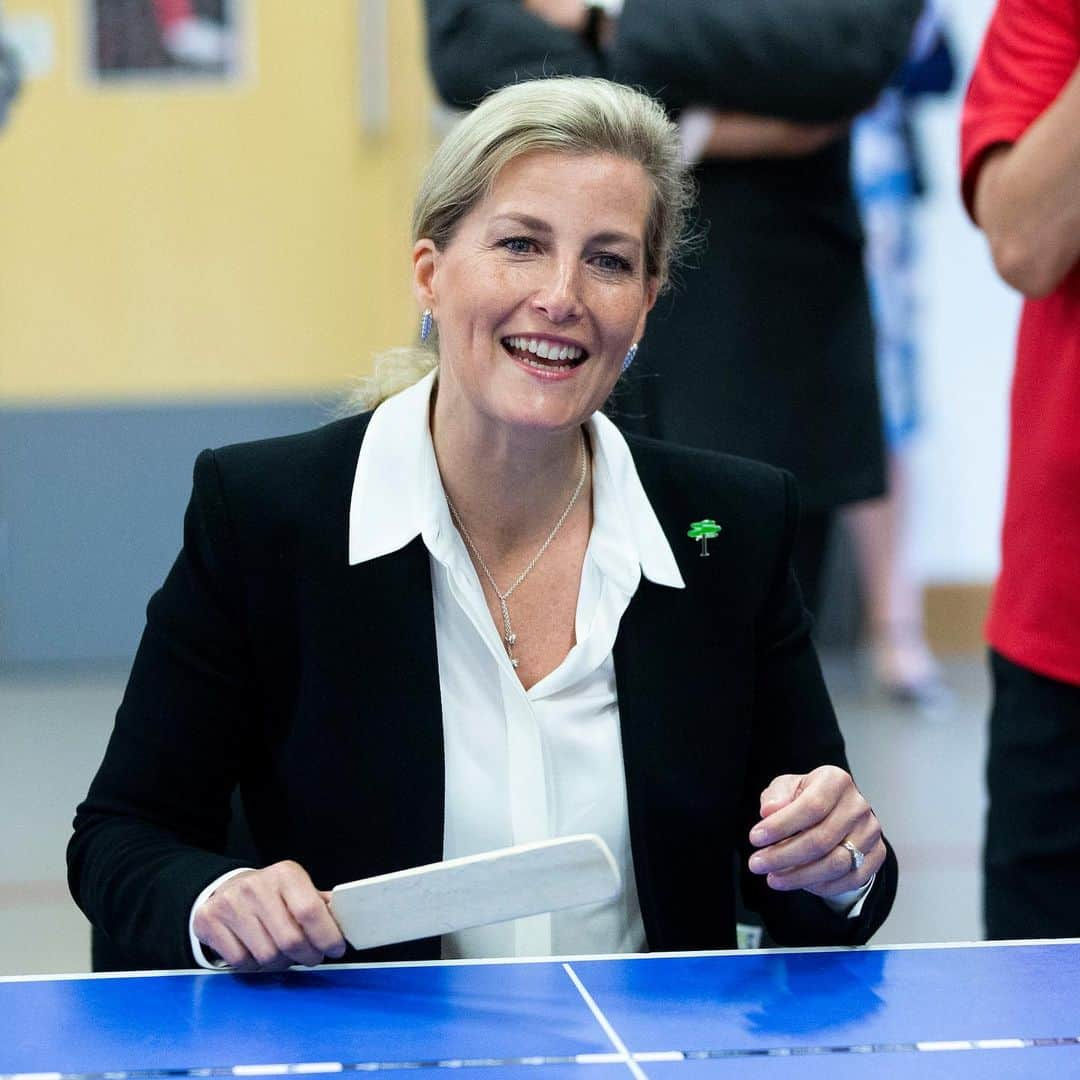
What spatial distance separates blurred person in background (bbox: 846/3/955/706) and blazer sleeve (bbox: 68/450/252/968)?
349 cm

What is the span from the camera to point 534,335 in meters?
1.65

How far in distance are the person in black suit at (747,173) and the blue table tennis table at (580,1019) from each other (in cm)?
104

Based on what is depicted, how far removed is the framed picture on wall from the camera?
5.11m

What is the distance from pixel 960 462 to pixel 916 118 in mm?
1011

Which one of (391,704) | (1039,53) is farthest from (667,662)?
(1039,53)

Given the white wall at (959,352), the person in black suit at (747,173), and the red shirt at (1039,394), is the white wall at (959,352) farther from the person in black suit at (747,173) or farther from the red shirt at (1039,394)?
the red shirt at (1039,394)

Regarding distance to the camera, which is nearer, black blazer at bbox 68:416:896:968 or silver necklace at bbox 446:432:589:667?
black blazer at bbox 68:416:896:968

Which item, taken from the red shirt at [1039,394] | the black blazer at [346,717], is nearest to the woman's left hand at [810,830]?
the black blazer at [346,717]

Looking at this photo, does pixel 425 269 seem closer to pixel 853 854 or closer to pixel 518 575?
pixel 518 575

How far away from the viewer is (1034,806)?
195cm

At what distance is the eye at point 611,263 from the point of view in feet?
5.48

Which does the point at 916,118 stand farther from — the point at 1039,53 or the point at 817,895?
the point at 817,895

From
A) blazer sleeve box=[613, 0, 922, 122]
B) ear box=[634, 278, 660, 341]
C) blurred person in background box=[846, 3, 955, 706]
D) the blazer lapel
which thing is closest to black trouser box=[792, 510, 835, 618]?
blazer sleeve box=[613, 0, 922, 122]

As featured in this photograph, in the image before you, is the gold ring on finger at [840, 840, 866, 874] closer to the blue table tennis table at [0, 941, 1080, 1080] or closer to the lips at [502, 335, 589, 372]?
the blue table tennis table at [0, 941, 1080, 1080]
